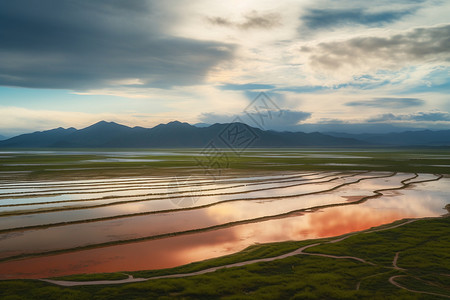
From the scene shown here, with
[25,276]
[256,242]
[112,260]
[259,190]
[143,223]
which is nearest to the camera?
[25,276]

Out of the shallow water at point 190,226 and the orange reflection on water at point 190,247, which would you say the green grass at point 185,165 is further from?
the orange reflection on water at point 190,247

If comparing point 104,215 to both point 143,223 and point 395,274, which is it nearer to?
point 143,223

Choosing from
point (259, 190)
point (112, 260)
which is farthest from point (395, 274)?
point (259, 190)

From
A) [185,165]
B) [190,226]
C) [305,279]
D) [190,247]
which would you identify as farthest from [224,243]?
[185,165]

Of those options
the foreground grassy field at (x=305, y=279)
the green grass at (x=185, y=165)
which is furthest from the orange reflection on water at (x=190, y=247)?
the green grass at (x=185, y=165)

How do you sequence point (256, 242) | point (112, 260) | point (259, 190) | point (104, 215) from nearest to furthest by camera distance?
point (112, 260), point (256, 242), point (104, 215), point (259, 190)

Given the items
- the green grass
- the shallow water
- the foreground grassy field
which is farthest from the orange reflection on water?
the green grass

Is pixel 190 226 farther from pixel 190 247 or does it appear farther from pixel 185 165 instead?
pixel 185 165
